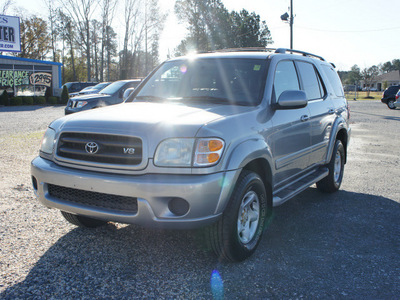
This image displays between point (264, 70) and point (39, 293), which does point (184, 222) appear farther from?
point (264, 70)

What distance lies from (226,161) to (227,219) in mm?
478

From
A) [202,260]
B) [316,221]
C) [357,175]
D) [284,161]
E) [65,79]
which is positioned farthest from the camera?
[65,79]

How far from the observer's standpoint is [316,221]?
4.65m

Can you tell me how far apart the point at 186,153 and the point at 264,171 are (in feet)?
3.58

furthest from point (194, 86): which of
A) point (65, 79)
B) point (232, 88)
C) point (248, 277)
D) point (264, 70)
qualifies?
point (65, 79)

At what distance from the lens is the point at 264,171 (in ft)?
12.4

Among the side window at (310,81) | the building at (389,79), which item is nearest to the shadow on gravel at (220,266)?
the side window at (310,81)

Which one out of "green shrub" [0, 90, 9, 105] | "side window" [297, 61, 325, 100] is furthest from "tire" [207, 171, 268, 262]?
"green shrub" [0, 90, 9, 105]

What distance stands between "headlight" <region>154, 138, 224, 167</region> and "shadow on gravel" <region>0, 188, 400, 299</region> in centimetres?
96

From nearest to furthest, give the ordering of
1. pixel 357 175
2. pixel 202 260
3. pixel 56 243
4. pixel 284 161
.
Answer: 1. pixel 202 260
2. pixel 56 243
3. pixel 284 161
4. pixel 357 175

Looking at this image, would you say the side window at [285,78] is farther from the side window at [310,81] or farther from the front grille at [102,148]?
the front grille at [102,148]

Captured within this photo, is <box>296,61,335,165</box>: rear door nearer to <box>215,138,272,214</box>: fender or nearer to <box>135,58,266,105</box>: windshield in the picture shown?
<box>135,58,266,105</box>: windshield

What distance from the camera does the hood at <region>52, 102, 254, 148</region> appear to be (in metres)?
3.04

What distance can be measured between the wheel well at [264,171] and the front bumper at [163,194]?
0.56 m
